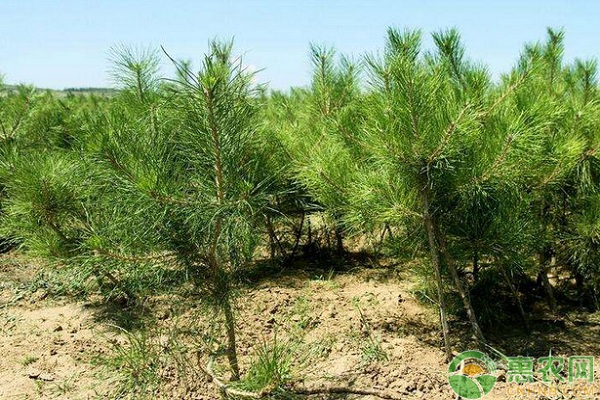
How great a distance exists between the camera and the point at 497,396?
103 inches

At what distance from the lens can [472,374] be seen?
280cm

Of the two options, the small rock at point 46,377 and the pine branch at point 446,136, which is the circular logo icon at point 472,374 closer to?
the pine branch at point 446,136

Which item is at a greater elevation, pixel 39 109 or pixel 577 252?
pixel 39 109

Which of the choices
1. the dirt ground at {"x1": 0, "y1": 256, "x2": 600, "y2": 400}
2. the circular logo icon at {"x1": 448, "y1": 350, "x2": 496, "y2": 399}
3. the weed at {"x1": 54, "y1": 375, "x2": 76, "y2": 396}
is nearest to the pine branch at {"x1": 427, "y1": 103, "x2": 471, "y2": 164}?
the dirt ground at {"x1": 0, "y1": 256, "x2": 600, "y2": 400}

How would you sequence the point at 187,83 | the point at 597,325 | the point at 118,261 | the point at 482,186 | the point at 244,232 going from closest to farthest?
the point at 187,83, the point at 244,232, the point at 118,261, the point at 482,186, the point at 597,325

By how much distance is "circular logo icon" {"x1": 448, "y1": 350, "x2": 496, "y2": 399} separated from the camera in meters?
2.66

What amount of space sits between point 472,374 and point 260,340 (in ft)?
4.08

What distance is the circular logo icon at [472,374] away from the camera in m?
2.66

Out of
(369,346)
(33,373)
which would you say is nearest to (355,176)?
(369,346)

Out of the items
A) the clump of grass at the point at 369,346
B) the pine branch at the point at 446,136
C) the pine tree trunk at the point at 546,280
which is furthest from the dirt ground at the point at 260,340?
the pine branch at the point at 446,136

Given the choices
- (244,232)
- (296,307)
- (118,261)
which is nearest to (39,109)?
(296,307)

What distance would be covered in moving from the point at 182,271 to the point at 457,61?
1.94 meters

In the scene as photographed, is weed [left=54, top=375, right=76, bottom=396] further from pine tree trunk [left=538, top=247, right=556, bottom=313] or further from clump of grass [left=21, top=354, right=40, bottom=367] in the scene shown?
pine tree trunk [left=538, top=247, right=556, bottom=313]

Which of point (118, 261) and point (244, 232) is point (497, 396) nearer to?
point (244, 232)
